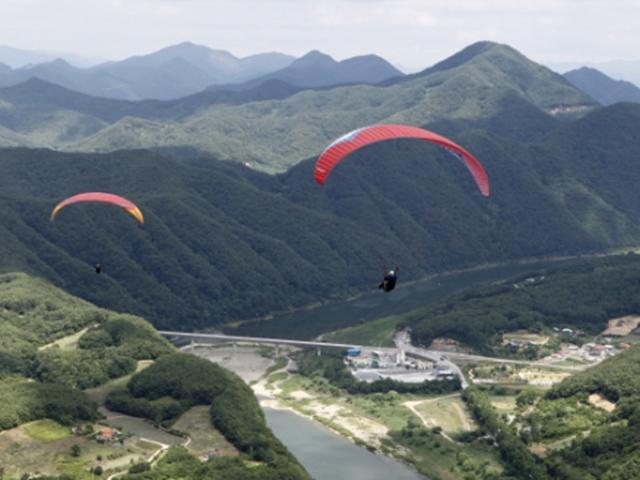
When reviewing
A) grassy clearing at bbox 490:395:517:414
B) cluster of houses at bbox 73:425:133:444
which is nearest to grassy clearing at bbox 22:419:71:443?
cluster of houses at bbox 73:425:133:444

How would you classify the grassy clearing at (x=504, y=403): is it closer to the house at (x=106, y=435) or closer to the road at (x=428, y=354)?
the road at (x=428, y=354)

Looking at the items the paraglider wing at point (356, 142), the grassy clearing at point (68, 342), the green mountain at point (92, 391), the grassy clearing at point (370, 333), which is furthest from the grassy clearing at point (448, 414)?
the paraglider wing at point (356, 142)

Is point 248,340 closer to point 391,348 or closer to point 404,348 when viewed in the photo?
point 391,348

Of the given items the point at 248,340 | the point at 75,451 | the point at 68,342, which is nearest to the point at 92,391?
the point at 68,342

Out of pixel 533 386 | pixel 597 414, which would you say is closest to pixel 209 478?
pixel 597 414

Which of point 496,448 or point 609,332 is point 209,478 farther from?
point 609,332
